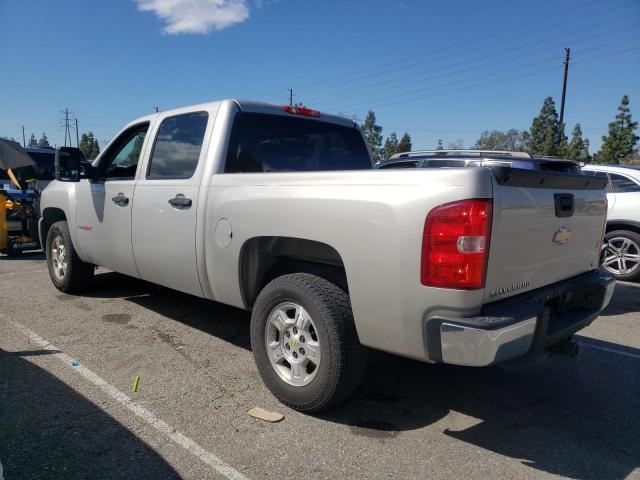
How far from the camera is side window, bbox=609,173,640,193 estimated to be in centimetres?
789

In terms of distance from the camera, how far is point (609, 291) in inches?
137

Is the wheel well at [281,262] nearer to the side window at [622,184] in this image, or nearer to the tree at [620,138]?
the side window at [622,184]

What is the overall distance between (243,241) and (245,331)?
66.1 inches

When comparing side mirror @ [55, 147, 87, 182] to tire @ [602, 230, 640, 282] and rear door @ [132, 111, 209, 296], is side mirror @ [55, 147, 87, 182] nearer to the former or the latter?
rear door @ [132, 111, 209, 296]

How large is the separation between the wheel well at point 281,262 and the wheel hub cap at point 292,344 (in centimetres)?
32

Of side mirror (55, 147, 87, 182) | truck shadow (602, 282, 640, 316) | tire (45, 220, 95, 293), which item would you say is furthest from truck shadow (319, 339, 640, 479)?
tire (45, 220, 95, 293)

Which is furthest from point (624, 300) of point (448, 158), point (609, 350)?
point (448, 158)

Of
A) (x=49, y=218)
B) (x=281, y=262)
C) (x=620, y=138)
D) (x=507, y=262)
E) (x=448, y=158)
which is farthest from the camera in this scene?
(x=620, y=138)

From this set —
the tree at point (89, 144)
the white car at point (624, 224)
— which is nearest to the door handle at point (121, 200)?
the white car at point (624, 224)

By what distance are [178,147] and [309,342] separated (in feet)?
7.15

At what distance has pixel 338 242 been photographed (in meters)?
2.87

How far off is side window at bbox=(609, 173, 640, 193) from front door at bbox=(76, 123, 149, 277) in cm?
724

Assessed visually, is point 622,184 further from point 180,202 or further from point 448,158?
point 180,202

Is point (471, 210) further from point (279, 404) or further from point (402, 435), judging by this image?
point (279, 404)
